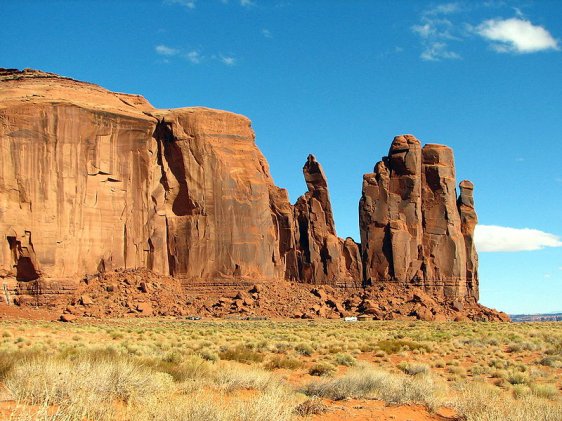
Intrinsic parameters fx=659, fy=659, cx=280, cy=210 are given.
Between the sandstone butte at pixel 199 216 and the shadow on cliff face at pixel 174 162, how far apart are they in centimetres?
12

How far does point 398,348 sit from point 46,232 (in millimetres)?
36378

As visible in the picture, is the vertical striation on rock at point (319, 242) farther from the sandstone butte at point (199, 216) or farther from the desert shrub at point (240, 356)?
the desert shrub at point (240, 356)

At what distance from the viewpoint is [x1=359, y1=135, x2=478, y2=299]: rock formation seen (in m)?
69.1

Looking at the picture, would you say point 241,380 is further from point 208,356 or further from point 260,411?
point 208,356

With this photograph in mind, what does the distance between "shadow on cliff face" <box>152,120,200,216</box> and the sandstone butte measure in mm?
117

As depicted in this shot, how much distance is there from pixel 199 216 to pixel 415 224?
22936mm

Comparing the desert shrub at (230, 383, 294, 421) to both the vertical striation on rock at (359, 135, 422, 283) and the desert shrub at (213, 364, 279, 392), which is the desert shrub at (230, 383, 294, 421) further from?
the vertical striation on rock at (359, 135, 422, 283)

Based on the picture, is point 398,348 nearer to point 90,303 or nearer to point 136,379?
point 136,379

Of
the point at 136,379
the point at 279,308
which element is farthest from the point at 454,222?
the point at 136,379

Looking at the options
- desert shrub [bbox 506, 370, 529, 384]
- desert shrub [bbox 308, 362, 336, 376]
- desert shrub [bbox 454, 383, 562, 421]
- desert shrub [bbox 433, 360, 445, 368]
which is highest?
desert shrub [bbox 454, 383, 562, 421]

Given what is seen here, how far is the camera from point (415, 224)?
230 feet

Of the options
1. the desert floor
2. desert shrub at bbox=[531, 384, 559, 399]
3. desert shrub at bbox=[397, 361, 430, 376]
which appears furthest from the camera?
desert shrub at bbox=[397, 361, 430, 376]

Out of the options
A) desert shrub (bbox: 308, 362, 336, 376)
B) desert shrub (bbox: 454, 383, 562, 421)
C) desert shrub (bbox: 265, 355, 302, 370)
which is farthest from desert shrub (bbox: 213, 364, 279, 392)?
desert shrub (bbox: 265, 355, 302, 370)

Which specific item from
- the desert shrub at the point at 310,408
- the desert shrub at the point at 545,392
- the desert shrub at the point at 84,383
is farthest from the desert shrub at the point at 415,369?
the desert shrub at the point at 84,383
